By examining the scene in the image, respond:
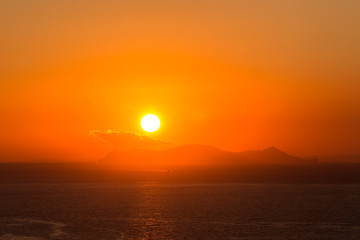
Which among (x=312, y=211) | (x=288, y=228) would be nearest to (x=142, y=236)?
(x=288, y=228)

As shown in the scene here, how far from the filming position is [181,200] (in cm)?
10800

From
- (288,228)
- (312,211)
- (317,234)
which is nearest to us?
(317,234)

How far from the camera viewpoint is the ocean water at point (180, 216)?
64.8 m

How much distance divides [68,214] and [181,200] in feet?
99.6

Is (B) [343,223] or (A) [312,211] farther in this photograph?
(A) [312,211]

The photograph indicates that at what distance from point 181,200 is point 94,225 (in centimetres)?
3824

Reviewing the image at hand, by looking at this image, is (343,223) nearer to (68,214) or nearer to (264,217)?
(264,217)

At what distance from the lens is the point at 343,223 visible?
2896 inches

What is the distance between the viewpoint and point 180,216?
81938mm

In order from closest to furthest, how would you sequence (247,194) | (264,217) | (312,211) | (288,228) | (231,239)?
(231,239), (288,228), (264,217), (312,211), (247,194)

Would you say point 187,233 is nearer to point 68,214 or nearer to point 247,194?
point 68,214

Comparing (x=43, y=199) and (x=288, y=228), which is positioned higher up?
(x=43, y=199)

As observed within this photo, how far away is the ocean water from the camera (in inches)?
2552

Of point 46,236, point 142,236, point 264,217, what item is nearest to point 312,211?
point 264,217
